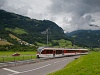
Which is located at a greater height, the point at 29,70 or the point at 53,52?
the point at 53,52

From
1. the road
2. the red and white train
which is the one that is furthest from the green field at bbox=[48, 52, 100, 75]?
the red and white train

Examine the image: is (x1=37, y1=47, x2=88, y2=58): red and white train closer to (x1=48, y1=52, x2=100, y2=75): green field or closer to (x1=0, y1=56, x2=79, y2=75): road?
(x1=0, y1=56, x2=79, y2=75): road

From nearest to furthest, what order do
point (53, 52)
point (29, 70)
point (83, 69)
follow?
point (83, 69), point (29, 70), point (53, 52)

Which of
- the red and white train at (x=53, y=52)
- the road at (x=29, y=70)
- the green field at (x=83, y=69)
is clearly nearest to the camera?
the green field at (x=83, y=69)

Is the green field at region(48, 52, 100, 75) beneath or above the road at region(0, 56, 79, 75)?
above

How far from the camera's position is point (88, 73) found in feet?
50.9

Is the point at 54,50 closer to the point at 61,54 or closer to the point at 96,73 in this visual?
the point at 61,54

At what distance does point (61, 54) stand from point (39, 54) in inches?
624

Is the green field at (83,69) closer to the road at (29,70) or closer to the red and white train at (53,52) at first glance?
the road at (29,70)

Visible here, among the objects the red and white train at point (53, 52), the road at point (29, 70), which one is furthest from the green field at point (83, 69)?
the red and white train at point (53, 52)

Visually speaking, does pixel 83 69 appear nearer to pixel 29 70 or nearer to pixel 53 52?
pixel 29 70

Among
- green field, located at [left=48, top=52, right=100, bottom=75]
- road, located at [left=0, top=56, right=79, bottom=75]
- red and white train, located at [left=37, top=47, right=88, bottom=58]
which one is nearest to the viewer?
green field, located at [left=48, top=52, right=100, bottom=75]

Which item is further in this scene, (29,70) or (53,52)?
(53,52)

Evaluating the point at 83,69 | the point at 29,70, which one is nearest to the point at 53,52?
the point at 29,70
